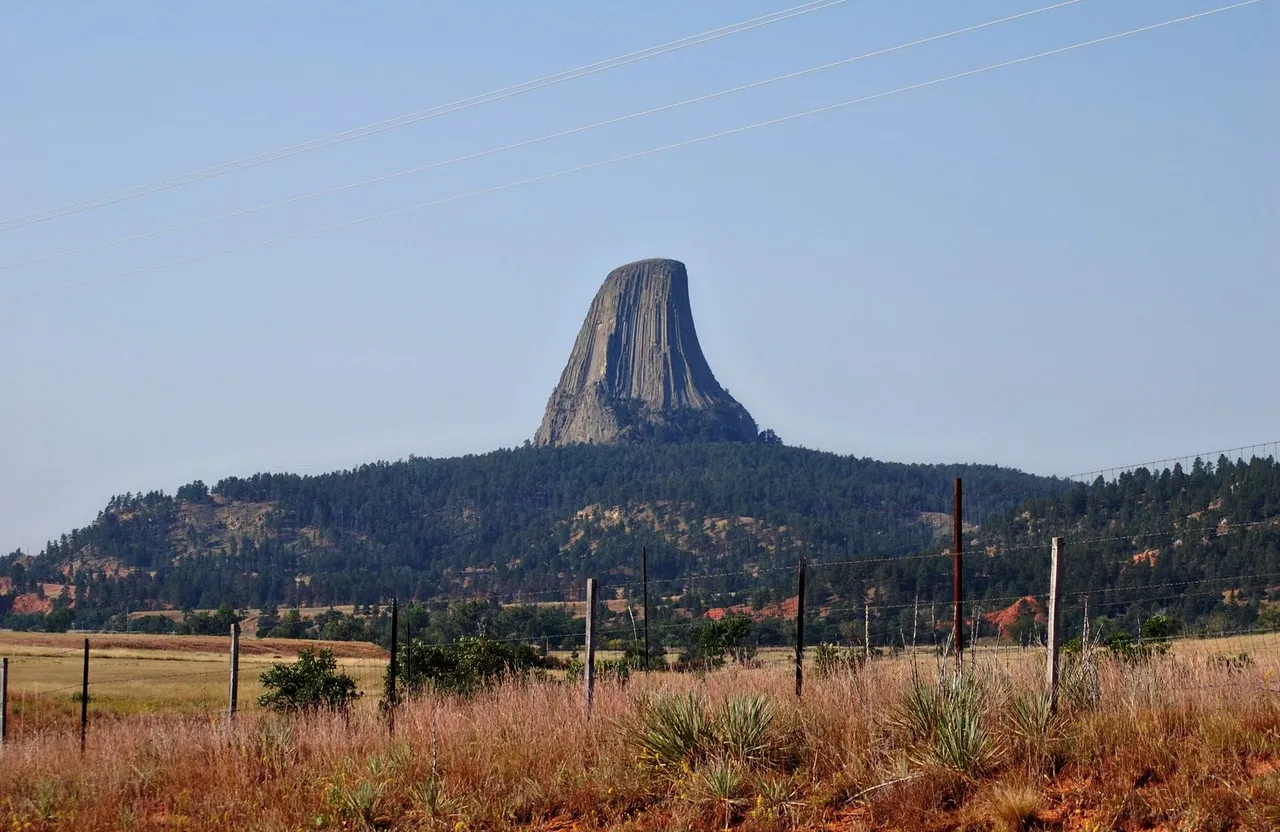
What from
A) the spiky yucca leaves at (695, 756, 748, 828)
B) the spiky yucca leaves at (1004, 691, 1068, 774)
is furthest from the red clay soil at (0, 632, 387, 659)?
the spiky yucca leaves at (1004, 691, 1068, 774)

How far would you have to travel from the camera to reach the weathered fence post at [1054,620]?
42.4ft

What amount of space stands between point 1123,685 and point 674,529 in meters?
184

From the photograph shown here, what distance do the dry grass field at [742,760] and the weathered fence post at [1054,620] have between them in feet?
0.61

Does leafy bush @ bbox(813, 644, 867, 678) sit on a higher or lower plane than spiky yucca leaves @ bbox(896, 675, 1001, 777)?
higher

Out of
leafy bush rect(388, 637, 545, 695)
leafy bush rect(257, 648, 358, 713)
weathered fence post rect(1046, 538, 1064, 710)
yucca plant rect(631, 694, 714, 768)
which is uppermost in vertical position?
weathered fence post rect(1046, 538, 1064, 710)

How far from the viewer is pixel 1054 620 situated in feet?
42.2

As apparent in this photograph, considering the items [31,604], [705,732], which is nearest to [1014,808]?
[705,732]

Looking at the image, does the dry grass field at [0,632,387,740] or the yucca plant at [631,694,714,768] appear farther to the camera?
the dry grass field at [0,632,387,740]

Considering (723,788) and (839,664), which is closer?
(723,788)

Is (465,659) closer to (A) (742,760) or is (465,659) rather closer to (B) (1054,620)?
(A) (742,760)

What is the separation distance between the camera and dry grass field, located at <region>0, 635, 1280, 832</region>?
11.6 metres

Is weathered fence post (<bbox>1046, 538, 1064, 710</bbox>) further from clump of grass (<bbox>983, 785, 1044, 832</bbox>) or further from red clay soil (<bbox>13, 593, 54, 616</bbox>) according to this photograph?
red clay soil (<bbox>13, 593, 54, 616</bbox>)

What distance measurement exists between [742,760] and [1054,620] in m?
3.24

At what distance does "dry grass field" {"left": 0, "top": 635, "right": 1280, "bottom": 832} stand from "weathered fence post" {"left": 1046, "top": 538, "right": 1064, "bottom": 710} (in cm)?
19
